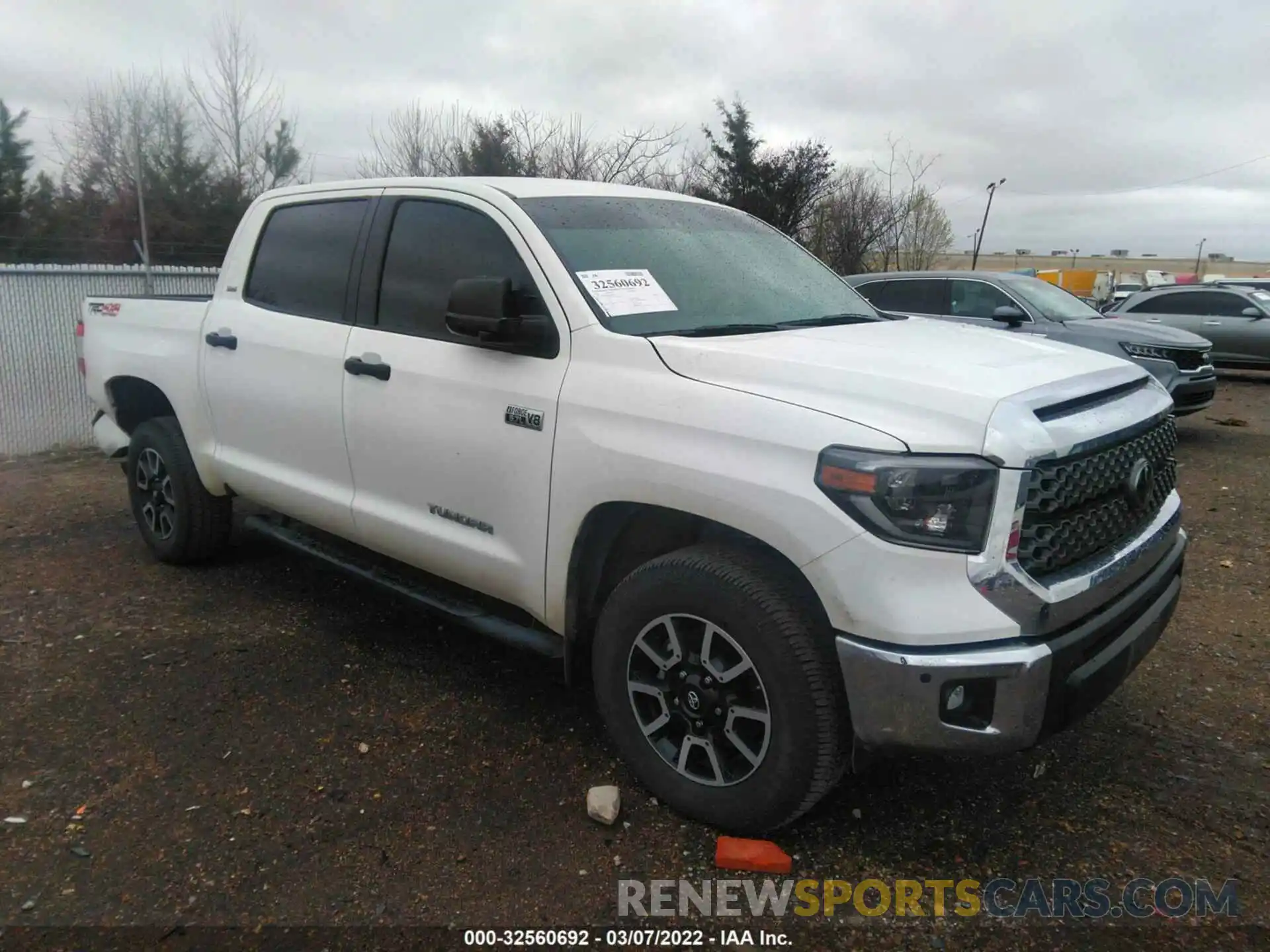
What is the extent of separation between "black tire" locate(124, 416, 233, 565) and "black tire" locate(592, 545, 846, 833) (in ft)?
9.14

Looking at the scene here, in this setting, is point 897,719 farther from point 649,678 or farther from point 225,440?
point 225,440

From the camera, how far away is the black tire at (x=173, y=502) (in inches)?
182

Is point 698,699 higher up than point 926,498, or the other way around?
point 926,498

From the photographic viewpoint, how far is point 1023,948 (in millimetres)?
2348

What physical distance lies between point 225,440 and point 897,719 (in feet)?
11.0

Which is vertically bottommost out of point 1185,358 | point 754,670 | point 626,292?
point 754,670

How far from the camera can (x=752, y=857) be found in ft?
8.62

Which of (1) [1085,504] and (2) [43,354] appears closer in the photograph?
(1) [1085,504]

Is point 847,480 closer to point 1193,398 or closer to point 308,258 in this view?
point 308,258

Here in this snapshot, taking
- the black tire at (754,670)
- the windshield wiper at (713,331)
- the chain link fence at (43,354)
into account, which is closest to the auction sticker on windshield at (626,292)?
the windshield wiper at (713,331)

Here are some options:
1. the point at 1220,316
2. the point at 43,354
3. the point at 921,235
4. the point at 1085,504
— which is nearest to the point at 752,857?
the point at 1085,504
